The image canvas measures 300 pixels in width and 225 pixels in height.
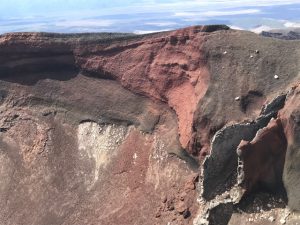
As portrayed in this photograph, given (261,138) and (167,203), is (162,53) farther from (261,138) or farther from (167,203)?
(261,138)

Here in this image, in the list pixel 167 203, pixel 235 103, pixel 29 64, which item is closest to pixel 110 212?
pixel 167 203

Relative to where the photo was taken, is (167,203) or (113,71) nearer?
(167,203)

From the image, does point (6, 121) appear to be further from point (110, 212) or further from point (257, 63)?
point (257, 63)

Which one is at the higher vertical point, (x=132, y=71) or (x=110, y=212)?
(x=132, y=71)

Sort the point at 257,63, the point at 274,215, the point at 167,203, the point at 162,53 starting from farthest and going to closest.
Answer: the point at 162,53 → the point at 257,63 → the point at 167,203 → the point at 274,215

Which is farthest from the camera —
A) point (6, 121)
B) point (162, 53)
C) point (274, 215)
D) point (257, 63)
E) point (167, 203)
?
point (6, 121)

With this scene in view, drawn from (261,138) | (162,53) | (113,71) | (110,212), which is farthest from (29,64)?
(261,138)

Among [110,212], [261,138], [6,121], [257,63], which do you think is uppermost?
[257,63]
